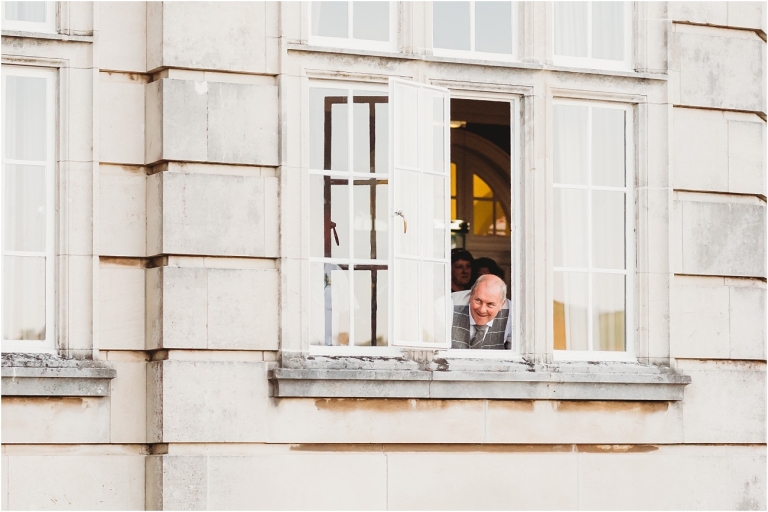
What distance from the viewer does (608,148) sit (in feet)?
38.3

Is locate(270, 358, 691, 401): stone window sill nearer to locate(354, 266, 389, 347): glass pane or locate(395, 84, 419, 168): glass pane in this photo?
locate(354, 266, 389, 347): glass pane

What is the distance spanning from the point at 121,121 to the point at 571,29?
141 inches

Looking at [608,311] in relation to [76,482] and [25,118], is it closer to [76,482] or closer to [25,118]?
[76,482]

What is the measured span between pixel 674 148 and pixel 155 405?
4.44 meters

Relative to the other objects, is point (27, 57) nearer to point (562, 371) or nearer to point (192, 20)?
point (192, 20)

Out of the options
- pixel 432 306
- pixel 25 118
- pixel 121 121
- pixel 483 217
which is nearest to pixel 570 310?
pixel 432 306

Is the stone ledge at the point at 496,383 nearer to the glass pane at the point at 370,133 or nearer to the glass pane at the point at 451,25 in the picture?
the glass pane at the point at 370,133

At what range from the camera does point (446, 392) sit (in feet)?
35.1

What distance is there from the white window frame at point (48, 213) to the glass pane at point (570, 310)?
375cm

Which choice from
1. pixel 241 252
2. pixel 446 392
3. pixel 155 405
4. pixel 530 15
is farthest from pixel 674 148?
pixel 155 405

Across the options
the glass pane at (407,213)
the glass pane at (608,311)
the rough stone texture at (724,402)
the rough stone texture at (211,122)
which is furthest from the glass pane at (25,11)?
the rough stone texture at (724,402)

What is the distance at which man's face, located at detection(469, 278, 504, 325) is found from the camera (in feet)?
37.4

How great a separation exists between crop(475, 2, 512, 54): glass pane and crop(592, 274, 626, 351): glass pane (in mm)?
1902

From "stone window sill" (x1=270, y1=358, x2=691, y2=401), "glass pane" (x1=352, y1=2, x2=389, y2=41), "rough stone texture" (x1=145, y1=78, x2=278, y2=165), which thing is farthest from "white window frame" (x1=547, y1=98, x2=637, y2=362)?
"rough stone texture" (x1=145, y1=78, x2=278, y2=165)
